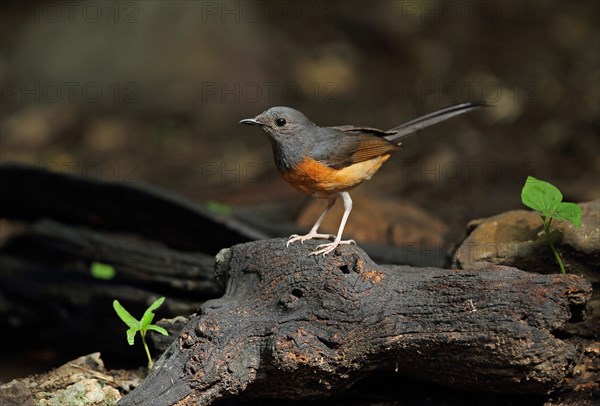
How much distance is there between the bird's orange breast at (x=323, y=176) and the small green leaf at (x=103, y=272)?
1.79 m

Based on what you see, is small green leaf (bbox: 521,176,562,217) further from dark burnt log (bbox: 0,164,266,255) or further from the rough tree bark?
dark burnt log (bbox: 0,164,266,255)

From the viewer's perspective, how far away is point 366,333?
374 centimetres

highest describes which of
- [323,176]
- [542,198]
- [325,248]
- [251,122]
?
[251,122]

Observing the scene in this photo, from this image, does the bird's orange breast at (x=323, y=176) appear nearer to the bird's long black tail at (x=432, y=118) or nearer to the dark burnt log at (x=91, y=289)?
the bird's long black tail at (x=432, y=118)

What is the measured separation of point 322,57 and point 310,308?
30.7 feet

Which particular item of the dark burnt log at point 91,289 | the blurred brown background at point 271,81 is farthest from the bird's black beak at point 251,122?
the blurred brown background at point 271,81

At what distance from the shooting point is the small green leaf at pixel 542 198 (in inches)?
161

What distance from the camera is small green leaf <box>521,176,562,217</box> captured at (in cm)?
409

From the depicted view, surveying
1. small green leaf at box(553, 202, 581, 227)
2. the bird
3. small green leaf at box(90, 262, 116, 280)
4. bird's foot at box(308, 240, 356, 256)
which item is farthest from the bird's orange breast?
small green leaf at box(90, 262, 116, 280)

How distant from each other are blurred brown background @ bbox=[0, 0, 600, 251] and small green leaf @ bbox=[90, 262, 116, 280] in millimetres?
3218

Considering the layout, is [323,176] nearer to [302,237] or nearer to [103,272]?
[302,237]

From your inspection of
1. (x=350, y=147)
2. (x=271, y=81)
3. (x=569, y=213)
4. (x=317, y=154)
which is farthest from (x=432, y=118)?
(x=271, y=81)

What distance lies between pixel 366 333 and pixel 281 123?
57.4 inches

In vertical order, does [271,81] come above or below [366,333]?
above
